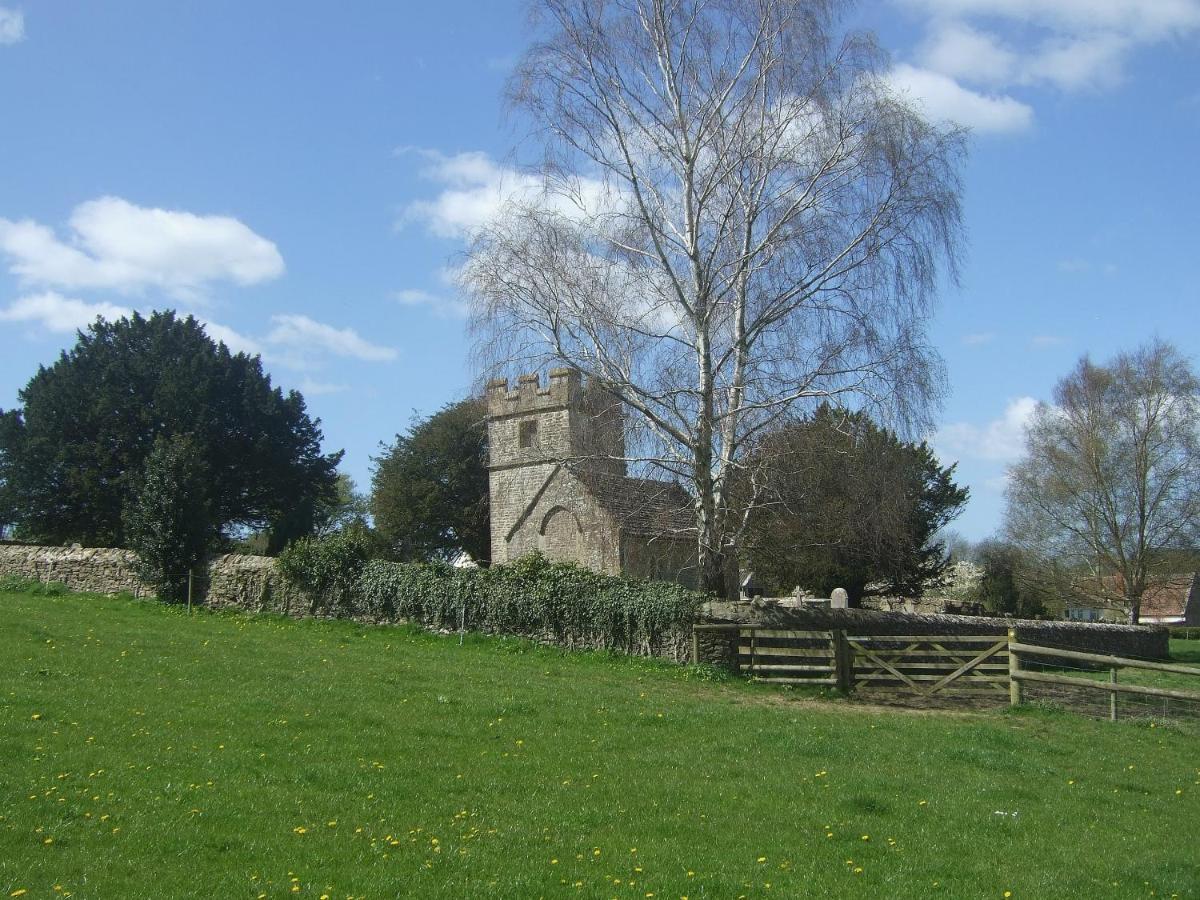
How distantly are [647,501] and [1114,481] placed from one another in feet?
96.2

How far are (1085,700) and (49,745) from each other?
15.7 metres

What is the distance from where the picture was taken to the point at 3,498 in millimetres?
38156

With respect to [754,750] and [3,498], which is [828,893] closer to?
[754,750]

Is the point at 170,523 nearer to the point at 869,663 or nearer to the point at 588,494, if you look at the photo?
the point at 588,494

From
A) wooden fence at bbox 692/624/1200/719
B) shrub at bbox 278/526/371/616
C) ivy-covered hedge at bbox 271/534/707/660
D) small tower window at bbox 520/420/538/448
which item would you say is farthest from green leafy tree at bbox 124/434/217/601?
wooden fence at bbox 692/624/1200/719

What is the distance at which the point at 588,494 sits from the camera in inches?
883

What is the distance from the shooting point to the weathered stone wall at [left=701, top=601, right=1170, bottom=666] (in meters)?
18.5

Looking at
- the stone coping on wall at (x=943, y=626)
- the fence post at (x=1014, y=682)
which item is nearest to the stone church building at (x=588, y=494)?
the stone coping on wall at (x=943, y=626)

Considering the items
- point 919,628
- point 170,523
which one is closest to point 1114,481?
point 919,628

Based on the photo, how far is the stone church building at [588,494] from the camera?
18.4 m

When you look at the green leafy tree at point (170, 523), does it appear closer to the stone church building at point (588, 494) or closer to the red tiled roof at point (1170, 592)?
the stone church building at point (588, 494)

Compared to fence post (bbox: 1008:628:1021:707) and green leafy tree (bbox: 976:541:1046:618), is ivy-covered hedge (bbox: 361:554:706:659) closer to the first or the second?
fence post (bbox: 1008:628:1021:707)

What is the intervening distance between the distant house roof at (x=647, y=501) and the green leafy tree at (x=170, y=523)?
501 inches

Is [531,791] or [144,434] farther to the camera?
[144,434]
